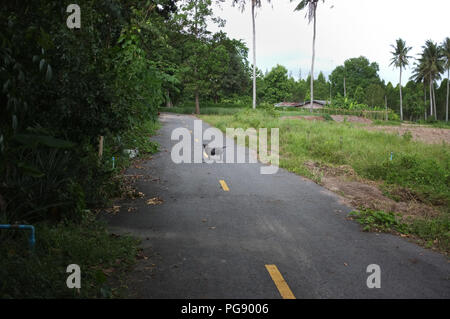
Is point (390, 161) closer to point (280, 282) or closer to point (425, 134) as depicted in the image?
point (280, 282)

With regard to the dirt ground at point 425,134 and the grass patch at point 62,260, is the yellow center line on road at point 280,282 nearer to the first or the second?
the grass patch at point 62,260

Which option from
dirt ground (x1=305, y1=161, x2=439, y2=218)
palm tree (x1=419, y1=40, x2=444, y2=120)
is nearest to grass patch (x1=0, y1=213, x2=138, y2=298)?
dirt ground (x1=305, y1=161, x2=439, y2=218)

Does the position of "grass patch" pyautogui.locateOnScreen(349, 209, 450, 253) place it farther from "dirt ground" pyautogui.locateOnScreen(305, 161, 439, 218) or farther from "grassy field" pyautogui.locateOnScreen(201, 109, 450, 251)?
"dirt ground" pyautogui.locateOnScreen(305, 161, 439, 218)

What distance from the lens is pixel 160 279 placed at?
16.0ft

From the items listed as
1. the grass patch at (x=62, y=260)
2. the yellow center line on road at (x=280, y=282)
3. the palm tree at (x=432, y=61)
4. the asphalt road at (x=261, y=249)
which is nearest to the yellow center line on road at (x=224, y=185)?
the asphalt road at (x=261, y=249)

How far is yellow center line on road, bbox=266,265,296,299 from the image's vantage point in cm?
454

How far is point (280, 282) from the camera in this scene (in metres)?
4.89

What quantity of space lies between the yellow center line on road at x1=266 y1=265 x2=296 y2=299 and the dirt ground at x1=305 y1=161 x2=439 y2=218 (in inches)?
182

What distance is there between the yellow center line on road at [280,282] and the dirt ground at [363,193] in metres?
4.61

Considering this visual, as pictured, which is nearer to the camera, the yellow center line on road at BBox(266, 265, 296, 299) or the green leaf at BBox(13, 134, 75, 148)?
the green leaf at BBox(13, 134, 75, 148)

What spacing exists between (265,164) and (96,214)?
27.5ft

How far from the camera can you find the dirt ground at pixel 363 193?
9.12m
